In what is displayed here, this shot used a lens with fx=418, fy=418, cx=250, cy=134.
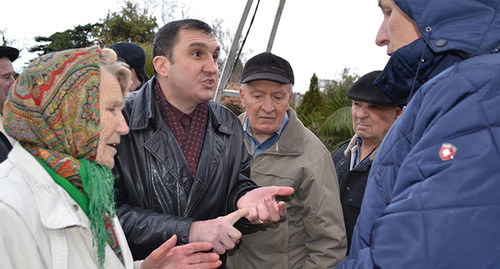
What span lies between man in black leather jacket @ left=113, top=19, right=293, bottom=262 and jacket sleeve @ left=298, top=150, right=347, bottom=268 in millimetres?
416

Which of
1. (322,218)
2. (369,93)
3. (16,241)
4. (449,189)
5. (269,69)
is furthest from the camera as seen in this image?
(369,93)

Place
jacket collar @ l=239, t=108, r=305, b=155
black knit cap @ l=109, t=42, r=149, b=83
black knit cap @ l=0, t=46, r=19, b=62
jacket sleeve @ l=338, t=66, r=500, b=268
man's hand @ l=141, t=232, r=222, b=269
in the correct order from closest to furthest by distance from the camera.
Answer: jacket sleeve @ l=338, t=66, r=500, b=268 → man's hand @ l=141, t=232, r=222, b=269 → jacket collar @ l=239, t=108, r=305, b=155 → black knit cap @ l=0, t=46, r=19, b=62 → black knit cap @ l=109, t=42, r=149, b=83

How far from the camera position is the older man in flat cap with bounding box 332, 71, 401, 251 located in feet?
9.68

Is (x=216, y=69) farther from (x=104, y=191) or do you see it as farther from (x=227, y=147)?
(x=104, y=191)

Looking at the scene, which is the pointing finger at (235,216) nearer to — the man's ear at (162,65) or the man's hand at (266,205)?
the man's hand at (266,205)

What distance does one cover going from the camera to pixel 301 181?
9.10ft

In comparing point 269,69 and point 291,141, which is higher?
point 269,69

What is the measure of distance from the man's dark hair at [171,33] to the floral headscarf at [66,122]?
37.0 inches

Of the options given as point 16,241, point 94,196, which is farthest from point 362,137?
point 16,241

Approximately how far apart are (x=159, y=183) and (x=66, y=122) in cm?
80

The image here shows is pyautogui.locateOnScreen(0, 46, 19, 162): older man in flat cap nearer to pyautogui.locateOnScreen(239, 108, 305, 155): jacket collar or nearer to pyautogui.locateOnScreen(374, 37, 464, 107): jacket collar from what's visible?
pyautogui.locateOnScreen(239, 108, 305, 155): jacket collar

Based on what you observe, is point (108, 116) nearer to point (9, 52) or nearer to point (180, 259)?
point (180, 259)

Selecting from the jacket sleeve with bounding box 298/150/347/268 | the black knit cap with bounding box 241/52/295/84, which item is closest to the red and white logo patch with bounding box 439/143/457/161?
the jacket sleeve with bounding box 298/150/347/268

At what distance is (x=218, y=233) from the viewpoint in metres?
2.14
